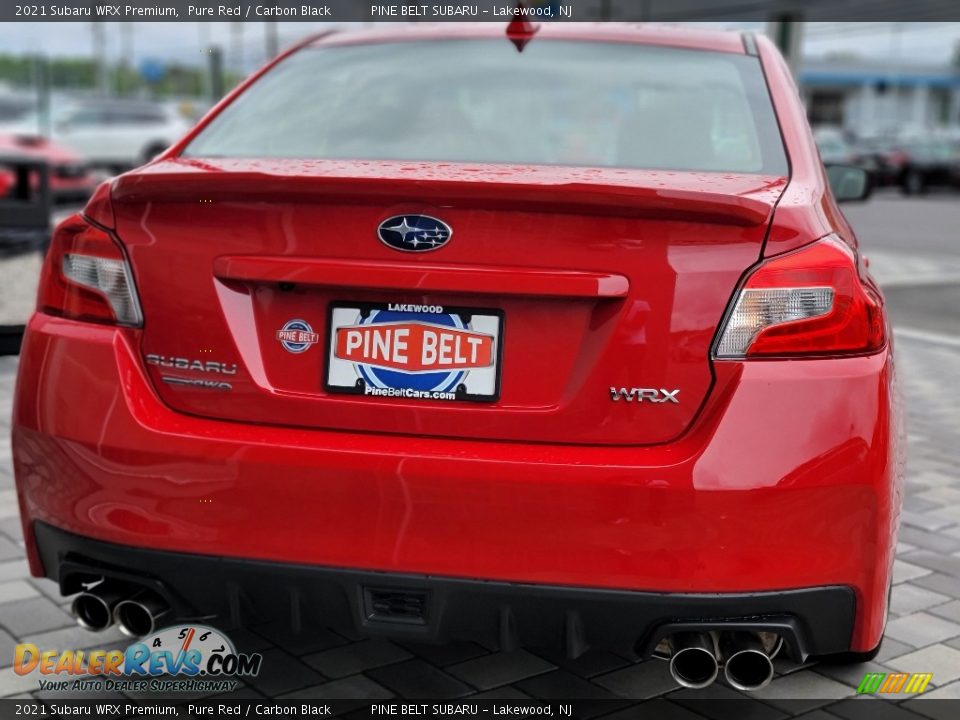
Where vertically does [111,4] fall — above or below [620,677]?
above

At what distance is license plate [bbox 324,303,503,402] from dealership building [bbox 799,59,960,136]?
83.4m

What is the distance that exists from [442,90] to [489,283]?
124cm

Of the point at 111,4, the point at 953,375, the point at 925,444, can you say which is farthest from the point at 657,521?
the point at 111,4

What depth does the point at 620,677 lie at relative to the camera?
113 inches

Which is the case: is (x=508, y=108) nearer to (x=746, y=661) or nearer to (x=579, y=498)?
(x=579, y=498)

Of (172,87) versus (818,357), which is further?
(172,87)

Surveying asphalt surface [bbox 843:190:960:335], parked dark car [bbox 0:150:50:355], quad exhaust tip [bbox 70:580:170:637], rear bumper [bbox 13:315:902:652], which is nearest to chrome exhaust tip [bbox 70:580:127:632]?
quad exhaust tip [bbox 70:580:170:637]

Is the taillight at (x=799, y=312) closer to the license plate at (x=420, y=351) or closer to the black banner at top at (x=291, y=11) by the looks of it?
the license plate at (x=420, y=351)

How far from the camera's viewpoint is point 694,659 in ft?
7.59

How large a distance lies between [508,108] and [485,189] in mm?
1248

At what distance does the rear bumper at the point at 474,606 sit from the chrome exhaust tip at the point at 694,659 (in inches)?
2.5

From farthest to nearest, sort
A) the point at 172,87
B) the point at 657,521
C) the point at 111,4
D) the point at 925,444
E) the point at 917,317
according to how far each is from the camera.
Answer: the point at 172,87 < the point at 917,317 < the point at 111,4 < the point at 925,444 < the point at 657,521

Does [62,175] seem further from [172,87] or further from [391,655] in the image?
[172,87]


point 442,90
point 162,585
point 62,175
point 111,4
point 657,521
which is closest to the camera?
point 657,521
